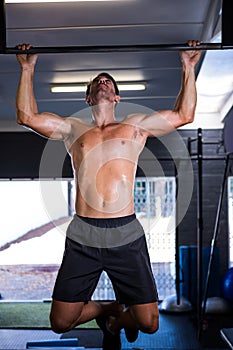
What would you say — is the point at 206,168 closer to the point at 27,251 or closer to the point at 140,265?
the point at 27,251

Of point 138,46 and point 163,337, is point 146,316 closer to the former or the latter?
point 138,46

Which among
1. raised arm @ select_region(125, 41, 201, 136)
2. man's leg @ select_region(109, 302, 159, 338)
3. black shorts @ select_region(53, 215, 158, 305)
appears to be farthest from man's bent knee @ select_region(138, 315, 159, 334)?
raised arm @ select_region(125, 41, 201, 136)

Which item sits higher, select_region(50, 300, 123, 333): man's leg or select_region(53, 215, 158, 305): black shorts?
select_region(53, 215, 158, 305): black shorts

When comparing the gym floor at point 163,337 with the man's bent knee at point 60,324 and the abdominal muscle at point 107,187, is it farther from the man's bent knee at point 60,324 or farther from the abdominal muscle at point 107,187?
the abdominal muscle at point 107,187

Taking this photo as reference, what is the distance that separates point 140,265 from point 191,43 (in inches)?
45.2

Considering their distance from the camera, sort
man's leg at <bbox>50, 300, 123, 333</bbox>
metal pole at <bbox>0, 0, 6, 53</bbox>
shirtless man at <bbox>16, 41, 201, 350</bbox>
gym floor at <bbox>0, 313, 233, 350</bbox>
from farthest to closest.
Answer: gym floor at <bbox>0, 313, 233, 350</bbox>
man's leg at <bbox>50, 300, 123, 333</bbox>
shirtless man at <bbox>16, 41, 201, 350</bbox>
metal pole at <bbox>0, 0, 6, 53</bbox>

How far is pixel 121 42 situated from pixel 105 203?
185 cm

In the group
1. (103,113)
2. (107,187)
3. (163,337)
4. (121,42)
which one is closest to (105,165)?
(107,187)

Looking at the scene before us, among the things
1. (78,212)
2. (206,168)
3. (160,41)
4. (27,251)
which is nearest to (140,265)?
(78,212)

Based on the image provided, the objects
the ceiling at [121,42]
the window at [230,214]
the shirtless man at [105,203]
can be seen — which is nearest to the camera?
the shirtless man at [105,203]

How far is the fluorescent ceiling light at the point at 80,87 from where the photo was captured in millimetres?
5611

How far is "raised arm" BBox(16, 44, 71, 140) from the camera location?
2.45 m

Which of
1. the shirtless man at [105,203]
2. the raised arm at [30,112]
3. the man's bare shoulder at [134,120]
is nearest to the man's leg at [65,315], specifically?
the shirtless man at [105,203]

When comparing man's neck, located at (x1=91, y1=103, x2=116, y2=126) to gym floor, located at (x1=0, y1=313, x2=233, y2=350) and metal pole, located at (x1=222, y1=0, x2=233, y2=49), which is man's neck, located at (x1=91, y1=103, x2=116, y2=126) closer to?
metal pole, located at (x1=222, y1=0, x2=233, y2=49)
